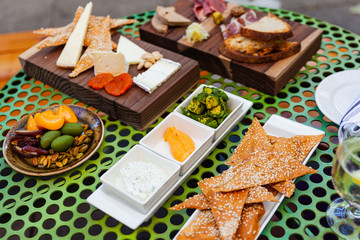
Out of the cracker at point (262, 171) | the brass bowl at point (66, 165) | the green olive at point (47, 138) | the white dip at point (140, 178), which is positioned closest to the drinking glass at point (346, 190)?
the cracker at point (262, 171)

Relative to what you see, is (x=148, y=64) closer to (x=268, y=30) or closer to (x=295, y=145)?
(x=268, y=30)

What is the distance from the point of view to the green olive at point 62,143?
3.98 ft

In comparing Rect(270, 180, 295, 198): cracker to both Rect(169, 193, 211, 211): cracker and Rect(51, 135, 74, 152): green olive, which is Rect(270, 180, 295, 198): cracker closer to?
Rect(169, 193, 211, 211): cracker

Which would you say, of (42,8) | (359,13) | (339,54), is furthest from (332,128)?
(42,8)

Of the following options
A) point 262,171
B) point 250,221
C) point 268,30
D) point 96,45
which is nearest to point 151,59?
point 96,45

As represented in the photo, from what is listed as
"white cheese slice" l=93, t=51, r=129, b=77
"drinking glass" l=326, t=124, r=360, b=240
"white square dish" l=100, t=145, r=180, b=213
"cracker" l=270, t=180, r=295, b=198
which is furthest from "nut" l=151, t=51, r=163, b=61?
"drinking glass" l=326, t=124, r=360, b=240

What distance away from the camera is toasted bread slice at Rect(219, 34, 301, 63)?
1490mm

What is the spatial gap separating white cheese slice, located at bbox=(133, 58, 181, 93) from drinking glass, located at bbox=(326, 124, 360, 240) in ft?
2.35

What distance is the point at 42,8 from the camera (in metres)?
3.61

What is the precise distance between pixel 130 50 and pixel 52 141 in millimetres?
536

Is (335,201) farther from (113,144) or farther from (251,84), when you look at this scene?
(113,144)

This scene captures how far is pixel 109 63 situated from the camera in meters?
1.46

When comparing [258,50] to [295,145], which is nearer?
[295,145]

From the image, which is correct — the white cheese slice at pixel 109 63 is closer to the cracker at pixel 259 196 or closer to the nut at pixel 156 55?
the nut at pixel 156 55
